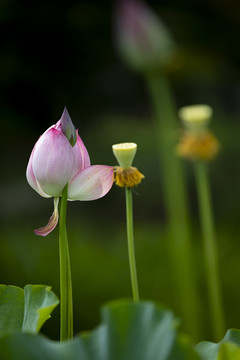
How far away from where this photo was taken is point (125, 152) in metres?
0.45

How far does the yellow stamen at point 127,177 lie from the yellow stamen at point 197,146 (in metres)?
0.70

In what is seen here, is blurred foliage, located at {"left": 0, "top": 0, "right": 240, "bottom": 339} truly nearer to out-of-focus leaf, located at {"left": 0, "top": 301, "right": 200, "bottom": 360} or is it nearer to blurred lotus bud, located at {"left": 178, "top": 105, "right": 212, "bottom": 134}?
blurred lotus bud, located at {"left": 178, "top": 105, "right": 212, "bottom": 134}

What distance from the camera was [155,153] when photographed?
9.50 ft

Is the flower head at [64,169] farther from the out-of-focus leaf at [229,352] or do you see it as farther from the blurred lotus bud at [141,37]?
the blurred lotus bud at [141,37]

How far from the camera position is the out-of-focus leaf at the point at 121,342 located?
33 centimetres

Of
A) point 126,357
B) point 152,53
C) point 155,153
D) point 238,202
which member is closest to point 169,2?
point 155,153

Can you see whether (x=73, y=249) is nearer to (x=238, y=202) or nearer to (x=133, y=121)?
(x=238, y=202)

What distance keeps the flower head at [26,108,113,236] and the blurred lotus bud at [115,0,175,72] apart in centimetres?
102

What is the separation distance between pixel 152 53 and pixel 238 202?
142cm

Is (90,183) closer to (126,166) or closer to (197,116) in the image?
(126,166)

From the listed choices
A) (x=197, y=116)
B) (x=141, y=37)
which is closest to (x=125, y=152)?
(x=197, y=116)

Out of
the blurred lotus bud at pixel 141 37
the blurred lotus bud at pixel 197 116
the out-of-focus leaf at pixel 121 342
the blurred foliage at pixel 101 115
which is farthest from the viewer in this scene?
the blurred foliage at pixel 101 115

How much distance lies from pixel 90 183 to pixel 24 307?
0.10 metres

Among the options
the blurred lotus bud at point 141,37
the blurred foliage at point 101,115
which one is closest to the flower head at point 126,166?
Result: the blurred lotus bud at point 141,37
